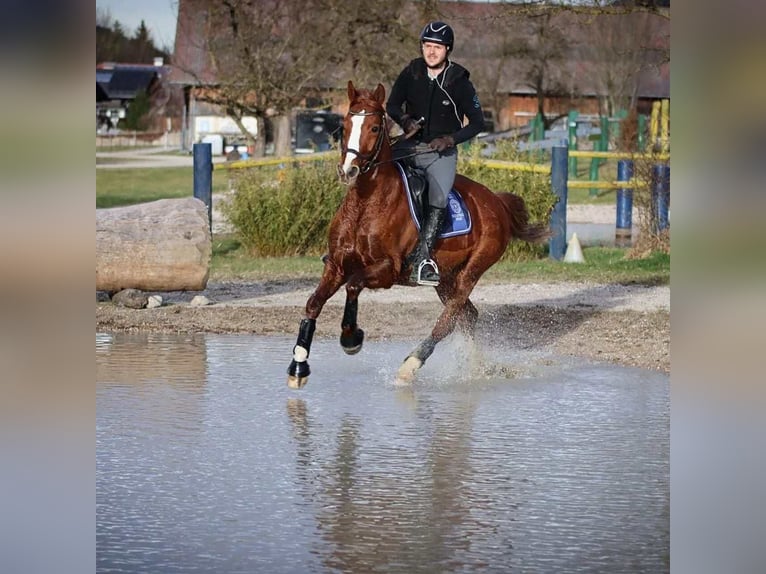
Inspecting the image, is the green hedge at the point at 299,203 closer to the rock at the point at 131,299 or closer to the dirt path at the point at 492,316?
the dirt path at the point at 492,316

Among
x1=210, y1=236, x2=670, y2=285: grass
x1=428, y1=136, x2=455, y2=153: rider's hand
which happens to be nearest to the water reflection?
x1=428, y1=136, x2=455, y2=153: rider's hand

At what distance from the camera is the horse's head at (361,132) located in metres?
9.40

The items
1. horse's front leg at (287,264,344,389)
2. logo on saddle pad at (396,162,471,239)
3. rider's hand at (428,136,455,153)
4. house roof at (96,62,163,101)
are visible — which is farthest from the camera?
house roof at (96,62,163,101)

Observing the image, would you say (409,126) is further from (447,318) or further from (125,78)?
(125,78)

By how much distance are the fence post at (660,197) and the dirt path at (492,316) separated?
3268 mm

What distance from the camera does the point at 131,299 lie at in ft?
47.9

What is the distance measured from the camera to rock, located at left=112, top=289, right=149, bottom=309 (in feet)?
47.8

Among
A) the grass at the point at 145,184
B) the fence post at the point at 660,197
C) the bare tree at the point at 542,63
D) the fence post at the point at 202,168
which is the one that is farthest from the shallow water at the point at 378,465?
the bare tree at the point at 542,63

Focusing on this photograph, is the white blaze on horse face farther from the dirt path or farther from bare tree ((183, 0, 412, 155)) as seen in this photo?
bare tree ((183, 0, 412, 155))

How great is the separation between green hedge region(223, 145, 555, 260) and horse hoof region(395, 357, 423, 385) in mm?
9858
